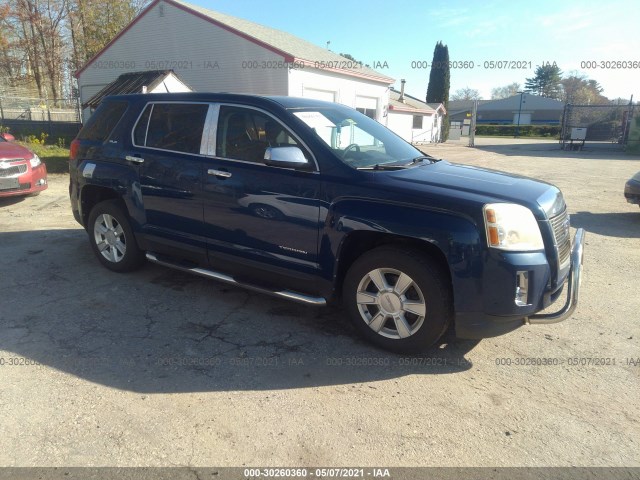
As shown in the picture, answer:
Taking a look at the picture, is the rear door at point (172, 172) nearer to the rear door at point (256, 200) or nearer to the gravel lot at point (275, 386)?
the rear door at point (256, 200)

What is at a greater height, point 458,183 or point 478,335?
point 458,183

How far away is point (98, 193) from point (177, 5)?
16.9m

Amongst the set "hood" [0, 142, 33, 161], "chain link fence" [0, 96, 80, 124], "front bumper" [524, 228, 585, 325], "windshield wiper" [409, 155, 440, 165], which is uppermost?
"chain link fence" [0, 96, 80, 124]

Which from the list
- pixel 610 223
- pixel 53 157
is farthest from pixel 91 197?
pixel 53 157

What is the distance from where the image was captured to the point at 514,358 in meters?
3.59

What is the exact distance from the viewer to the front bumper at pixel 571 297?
125 inches

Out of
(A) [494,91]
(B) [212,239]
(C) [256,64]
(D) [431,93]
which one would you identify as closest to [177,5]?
(C) [256,64]

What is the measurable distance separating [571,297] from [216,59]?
18.3m

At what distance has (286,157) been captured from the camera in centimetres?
356

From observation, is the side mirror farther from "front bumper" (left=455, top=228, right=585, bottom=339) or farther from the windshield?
"front bumper" (left=455, top=228, right=585, bottom=339)

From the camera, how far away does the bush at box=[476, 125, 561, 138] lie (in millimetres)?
57594

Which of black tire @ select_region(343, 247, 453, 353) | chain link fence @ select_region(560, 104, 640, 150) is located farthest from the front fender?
chain link fence @ select_region(560, 104, 640, 150)

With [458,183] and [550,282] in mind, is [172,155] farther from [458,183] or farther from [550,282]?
[550,282]

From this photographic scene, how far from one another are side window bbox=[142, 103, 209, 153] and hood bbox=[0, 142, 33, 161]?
541 centimetres
